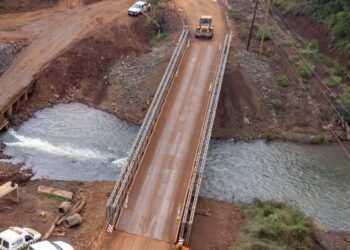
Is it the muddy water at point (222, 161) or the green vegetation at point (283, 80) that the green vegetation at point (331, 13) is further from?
the muddy water at point (222, 161)

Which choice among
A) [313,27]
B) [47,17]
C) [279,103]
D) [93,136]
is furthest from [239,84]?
[47,17]

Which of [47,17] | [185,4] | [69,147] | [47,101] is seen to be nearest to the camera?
[69,147]

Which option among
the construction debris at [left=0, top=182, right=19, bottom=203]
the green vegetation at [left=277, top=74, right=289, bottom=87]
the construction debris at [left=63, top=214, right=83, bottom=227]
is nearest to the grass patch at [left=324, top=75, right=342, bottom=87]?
the green vegetation at [left=277, top=74, right=289, bottom=87]

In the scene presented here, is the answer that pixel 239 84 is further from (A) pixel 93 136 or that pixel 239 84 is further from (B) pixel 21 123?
(B) pixel 21 123

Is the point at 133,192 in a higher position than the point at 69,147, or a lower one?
higher

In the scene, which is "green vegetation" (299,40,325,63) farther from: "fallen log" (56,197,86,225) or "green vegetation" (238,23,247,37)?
"fallen log" (56,197,86,225)

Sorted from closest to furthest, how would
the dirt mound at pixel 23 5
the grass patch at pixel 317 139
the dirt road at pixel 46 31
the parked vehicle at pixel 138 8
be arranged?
the grass patch at pixel 317 139 < the dirt road at pixel 46 31 < the dirt mound at pixel 23 5 < the parked vehicle at pixel 138 8

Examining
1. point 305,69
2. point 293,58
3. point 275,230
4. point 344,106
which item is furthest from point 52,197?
point 293,58

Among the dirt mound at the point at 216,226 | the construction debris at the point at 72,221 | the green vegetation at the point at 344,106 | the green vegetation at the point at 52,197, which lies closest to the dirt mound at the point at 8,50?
the green vegetation at the point at 52,197
